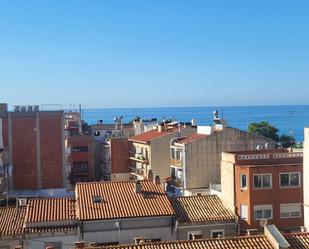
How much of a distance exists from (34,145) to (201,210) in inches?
1401

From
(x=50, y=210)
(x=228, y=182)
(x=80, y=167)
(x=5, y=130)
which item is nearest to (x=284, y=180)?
(x=228, y=182)

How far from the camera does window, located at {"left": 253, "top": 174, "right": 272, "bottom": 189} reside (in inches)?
1507

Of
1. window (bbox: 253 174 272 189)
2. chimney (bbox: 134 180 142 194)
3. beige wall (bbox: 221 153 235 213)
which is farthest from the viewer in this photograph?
beige wall (bbox: 221 153 235 213)

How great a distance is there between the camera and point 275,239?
2225 centimetres

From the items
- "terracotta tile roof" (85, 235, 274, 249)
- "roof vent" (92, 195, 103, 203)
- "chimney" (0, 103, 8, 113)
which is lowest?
"roof vent" (92, 195, 103, 203)

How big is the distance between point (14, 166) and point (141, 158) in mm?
15717

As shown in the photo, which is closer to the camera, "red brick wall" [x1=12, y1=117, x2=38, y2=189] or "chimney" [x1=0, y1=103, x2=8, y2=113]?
"red brick wall" [x1=12, y1=117, x2=38, y2=189]

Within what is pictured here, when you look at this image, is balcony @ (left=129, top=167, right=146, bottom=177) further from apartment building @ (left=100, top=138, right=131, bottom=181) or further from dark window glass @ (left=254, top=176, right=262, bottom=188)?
dark window glass @ (left=254, top=176, right=262, bottom=188)

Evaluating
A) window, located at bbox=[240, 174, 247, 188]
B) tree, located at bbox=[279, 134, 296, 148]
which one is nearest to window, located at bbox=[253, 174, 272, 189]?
window, located at bbox=[240, 174, 247, 188]

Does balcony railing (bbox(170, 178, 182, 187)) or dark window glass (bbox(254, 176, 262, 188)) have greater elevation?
dark window glass (bbox(254, 176, 262, 188))

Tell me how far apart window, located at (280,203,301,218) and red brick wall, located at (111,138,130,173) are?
131 ft

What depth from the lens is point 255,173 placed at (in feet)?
125

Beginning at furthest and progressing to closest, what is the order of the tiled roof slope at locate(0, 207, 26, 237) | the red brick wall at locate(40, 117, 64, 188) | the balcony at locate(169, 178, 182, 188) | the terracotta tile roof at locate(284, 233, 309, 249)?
the red brick wall at locate(40, 117, 64, 188) → the balcony at locate(169, 178, 182, 188) → the tiled roof slope at locate(0, 207, 26, 237) → the terracotta tile roof at locate(284, 233, 309, 249)

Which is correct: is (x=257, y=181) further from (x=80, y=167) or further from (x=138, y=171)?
(x=80, y=167)
